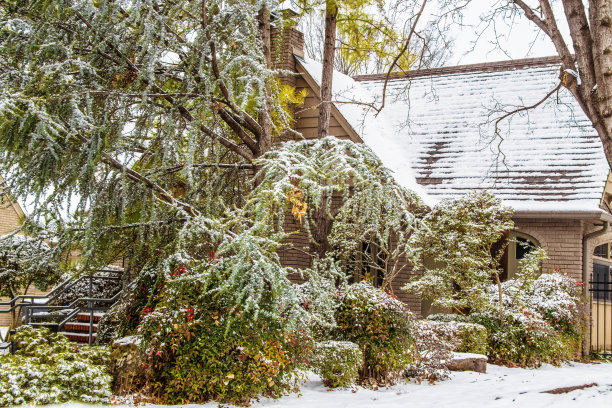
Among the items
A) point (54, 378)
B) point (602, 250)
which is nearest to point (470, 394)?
point (54, 378)

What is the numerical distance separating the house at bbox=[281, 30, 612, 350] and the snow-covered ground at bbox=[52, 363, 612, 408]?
385 centimetres

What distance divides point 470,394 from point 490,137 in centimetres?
822

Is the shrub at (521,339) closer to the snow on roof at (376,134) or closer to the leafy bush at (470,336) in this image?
the leafy bush at (470,336)

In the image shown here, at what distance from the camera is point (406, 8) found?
10.7 metres

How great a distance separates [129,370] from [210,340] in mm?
1074

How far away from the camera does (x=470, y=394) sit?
788 cm

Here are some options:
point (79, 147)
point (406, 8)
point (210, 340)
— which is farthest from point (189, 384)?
point (406, 8)

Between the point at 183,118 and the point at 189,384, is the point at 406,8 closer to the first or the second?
the point at 183,118

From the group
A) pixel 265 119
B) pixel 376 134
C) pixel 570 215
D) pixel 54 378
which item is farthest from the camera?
pixel 376 134

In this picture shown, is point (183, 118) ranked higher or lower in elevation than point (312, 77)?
lower

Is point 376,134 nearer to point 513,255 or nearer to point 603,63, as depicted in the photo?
point 513,255

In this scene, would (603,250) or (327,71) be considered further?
(603,250)

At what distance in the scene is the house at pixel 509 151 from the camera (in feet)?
41.8

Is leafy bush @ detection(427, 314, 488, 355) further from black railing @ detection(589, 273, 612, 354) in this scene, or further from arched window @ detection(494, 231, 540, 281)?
black railing @ detection(589, 273, 612, 354)
